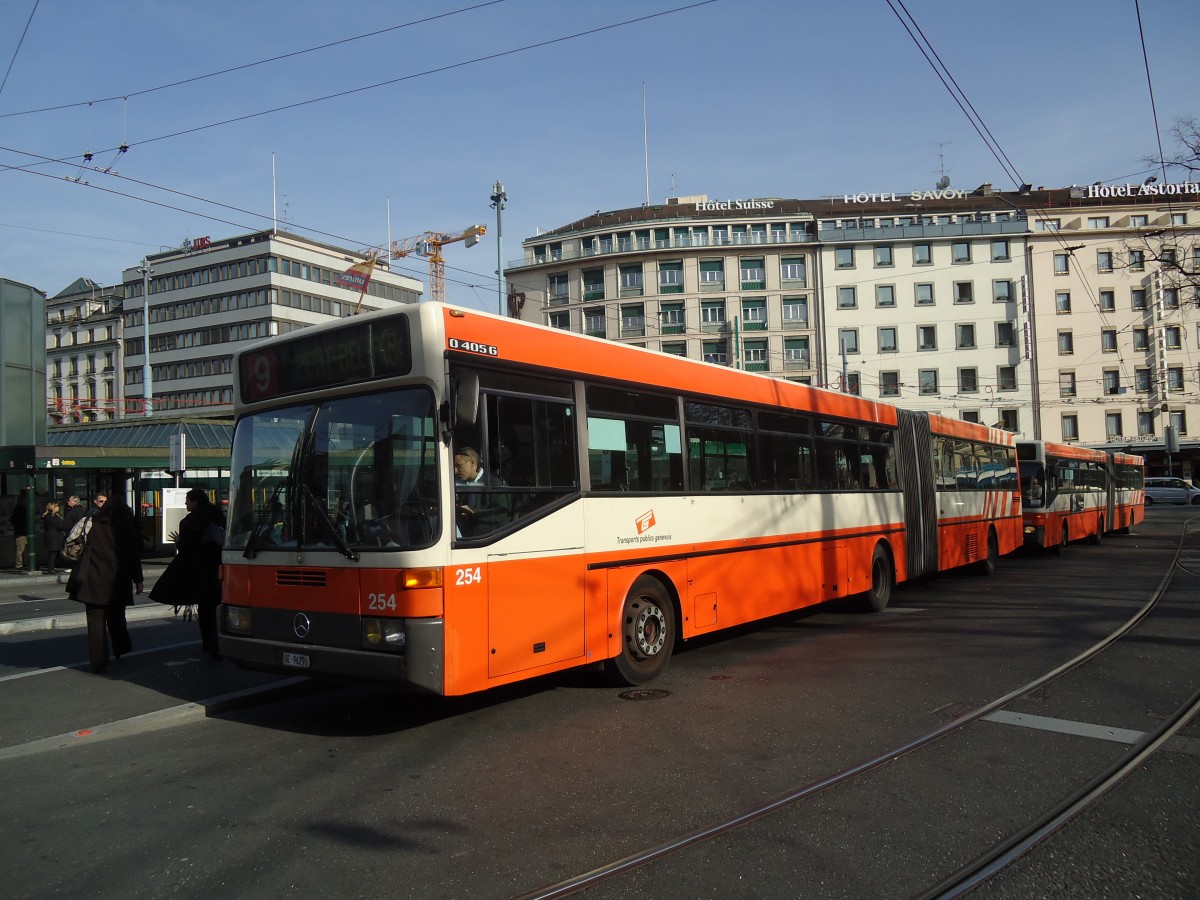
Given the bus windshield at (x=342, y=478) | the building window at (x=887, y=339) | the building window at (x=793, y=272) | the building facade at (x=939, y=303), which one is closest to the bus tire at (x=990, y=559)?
the bus windshield at (x=342, y=478)

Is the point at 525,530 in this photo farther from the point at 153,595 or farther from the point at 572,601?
the point at 153,595

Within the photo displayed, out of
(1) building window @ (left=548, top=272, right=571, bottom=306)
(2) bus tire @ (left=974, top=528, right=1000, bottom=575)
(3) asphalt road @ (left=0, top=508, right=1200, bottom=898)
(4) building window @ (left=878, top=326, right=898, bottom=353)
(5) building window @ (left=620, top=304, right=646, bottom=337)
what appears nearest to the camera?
(3) asphalt road @ (left=0, top=508, right=1200, bottom=898)

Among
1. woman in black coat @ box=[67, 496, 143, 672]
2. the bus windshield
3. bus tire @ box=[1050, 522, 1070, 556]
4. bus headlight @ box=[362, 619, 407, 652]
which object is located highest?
the bus windshield

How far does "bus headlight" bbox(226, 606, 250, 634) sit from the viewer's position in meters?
6.95

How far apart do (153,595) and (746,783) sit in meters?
6.50

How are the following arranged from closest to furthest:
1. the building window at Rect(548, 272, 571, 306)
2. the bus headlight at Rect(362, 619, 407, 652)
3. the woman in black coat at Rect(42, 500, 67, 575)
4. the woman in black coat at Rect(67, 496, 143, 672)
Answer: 1. the bus headlight at Rect(362, 619, 407, 652)
2. the woman in black coat at Rect(67, 496, 143, 672)
3. the woman in black coat at Rect(42, 500, 67, 575)
4. the building window at Rect(548, 272, 571, 306)

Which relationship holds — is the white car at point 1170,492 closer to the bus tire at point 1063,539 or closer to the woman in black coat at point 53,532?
the bus tire at point 1063,539

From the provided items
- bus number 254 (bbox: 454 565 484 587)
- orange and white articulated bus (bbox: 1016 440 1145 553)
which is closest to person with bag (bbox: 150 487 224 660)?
bus number 254 (bbox: 454 565 484 587)

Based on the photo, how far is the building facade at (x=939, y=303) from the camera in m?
65.5

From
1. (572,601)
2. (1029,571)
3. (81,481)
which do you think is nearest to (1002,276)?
(1029,571)

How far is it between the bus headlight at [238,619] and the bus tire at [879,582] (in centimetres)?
880

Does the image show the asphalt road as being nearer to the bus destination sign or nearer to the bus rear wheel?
the bus destination sign

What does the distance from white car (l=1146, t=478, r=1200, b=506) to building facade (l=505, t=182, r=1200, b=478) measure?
5.82 m

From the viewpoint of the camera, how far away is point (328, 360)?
267 inches
